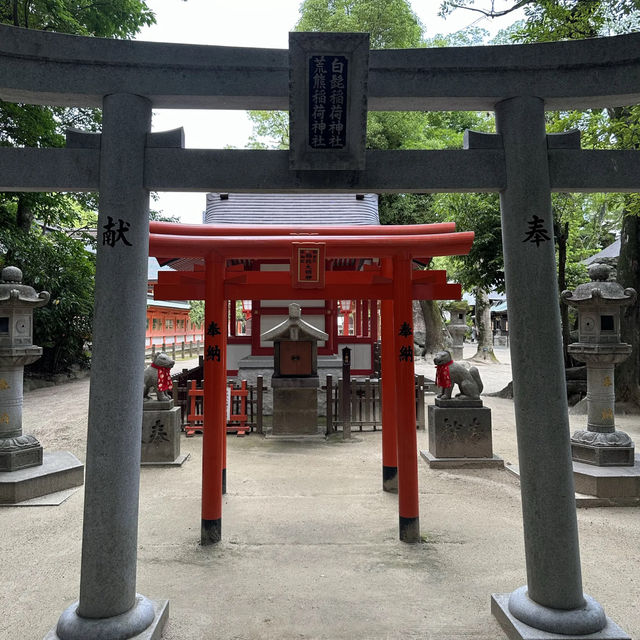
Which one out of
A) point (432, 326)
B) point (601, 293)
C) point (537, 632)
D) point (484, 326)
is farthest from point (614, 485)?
point (432, 326)

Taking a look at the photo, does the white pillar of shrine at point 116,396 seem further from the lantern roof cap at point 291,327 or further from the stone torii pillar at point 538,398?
the lantern roof cap at point 291,327

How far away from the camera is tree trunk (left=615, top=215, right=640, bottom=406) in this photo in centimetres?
1097

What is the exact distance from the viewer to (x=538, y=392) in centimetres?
294

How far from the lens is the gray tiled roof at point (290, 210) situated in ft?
39.8

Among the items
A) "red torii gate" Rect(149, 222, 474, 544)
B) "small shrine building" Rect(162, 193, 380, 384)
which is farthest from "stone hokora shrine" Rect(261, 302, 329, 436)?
"red torii gate" Rect(149, 222, 474, 544)

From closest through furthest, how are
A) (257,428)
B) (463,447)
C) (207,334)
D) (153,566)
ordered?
1. (153,566)
2. (207,334)
3. (463,447)
4. (257,428)

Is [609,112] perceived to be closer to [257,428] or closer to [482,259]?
[482,259]

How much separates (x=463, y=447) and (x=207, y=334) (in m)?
4.60

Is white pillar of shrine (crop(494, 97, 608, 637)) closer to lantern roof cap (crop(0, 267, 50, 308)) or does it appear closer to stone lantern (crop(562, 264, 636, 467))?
stone lantern (crop(562, 264, 636, 467))

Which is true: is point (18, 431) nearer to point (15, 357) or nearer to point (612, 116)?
point (15, 357)

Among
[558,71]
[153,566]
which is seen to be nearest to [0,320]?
[153,566]

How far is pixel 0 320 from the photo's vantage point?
6457 millimetres

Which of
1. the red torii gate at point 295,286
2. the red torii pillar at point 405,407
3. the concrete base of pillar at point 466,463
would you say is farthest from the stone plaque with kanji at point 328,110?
the concrete base of pillar at point 466,463

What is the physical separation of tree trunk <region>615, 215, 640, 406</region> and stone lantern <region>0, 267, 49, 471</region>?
12366 millimetres
